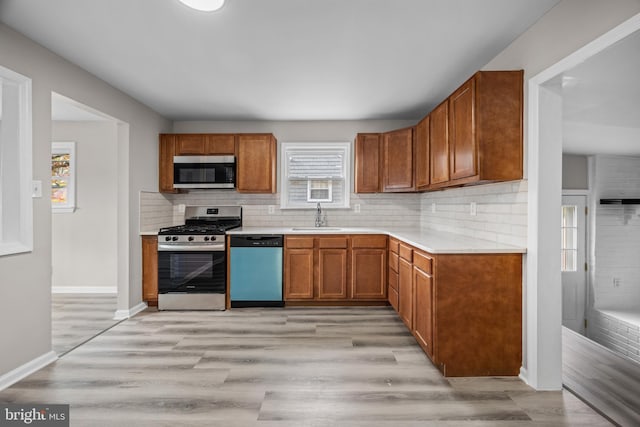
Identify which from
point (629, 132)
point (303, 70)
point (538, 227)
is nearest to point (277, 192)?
point (303, 70)

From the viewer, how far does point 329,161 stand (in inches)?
187

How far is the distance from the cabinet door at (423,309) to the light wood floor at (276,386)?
0.16m

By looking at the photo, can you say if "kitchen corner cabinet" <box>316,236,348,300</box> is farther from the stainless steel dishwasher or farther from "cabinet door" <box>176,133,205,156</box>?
"cabinet door" <box>176,133,205,156</box>

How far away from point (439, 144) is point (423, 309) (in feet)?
4.77

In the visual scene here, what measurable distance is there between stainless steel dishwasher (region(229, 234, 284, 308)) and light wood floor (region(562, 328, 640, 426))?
9.17 feet

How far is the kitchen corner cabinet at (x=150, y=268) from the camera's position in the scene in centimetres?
402

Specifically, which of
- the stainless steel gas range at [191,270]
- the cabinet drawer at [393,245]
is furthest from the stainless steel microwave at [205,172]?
the cabinet drawer at [393,245]

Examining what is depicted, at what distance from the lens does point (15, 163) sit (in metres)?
2.43

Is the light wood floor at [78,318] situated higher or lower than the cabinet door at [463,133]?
lower

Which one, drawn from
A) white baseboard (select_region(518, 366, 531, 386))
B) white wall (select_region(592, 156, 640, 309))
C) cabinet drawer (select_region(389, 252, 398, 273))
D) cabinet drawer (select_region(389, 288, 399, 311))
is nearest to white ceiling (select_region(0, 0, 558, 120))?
cabinet drawer (select_region(389, 252, 398, 273))

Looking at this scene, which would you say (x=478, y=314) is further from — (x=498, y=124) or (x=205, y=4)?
(x=205, y=4)

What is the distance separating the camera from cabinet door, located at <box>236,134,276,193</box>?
4414 mm

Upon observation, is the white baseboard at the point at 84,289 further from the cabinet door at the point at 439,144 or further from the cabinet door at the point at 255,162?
the cabinet door at the point at 439,144

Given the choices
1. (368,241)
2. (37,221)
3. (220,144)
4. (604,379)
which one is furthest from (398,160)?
(37,221)
